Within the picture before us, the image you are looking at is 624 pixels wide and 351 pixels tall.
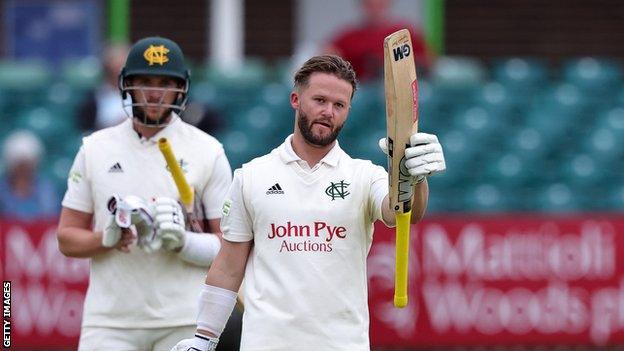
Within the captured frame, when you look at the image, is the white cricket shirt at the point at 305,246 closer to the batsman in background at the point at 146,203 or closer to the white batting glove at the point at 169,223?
the white batting glove at the point at 169,223

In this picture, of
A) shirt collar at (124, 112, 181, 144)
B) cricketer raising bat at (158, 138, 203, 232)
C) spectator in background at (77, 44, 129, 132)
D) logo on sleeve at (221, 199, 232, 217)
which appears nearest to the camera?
logo on sleeve at (221, 199, 232, 217)

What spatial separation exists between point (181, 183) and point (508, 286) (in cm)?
434

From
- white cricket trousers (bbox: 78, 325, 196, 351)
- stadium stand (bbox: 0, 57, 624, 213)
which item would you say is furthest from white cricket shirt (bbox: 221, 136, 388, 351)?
stadium stand (bbox: 0, 57, 624, 213)

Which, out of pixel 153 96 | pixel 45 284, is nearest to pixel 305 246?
pixel 153 96

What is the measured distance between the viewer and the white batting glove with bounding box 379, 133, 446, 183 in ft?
16.9

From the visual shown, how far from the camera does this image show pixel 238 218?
5590 mm

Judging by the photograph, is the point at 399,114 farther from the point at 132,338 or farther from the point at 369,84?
the point at 369,84

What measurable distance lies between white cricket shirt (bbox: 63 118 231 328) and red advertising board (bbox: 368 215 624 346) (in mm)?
3779

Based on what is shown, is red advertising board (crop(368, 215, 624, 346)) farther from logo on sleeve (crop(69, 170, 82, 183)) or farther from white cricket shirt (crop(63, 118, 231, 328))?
logo on sleeve (crop(69, 170, 82, 183))

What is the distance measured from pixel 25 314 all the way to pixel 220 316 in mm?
4545

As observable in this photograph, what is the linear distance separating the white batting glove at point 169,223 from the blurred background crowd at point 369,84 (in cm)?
396

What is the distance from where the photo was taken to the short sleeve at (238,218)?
18.3 feet

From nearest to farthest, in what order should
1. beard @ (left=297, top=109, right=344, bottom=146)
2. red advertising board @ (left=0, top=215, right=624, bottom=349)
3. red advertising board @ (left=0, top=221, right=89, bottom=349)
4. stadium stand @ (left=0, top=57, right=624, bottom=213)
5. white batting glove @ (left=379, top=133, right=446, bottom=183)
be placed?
white batting glove @ (left=379, top=133, right=446, bottom=183)
beard @ (left=297, top=109, right=344, bottom=146)
red advertising board @ (left=0, top=221, right=89, bottom=349)
red advertising board @ (left=0, top=215, right=624, bottom=349)
stadium stand @ (left=0, top=57, right=624, bottom=213)

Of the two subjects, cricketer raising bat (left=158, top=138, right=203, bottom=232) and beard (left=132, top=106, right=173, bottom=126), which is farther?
beard (left=132, top=106, right=173, bottom=126)
